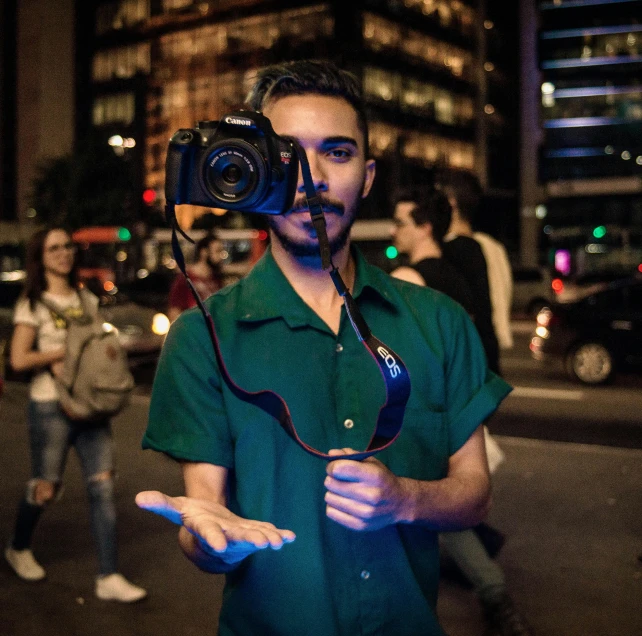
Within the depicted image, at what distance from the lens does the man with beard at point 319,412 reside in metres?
1.70

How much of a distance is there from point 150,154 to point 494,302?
6106cm

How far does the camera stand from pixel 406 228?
171 inches

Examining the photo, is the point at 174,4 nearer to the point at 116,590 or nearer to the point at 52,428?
the point at 52,428

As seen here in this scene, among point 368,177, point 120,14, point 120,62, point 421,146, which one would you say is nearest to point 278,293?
point 368,177

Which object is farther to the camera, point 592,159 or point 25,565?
point 592,159

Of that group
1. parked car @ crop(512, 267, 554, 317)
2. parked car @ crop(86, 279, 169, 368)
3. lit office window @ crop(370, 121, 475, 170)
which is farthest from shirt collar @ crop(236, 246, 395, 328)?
lit office window @ crop(370, 121, 475, 170)

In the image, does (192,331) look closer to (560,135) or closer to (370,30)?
(370,30)

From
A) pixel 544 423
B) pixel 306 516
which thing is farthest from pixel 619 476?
pixel 306 516

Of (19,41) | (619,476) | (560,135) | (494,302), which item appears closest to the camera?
(494,302)

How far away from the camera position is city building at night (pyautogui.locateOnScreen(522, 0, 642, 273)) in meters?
49.6

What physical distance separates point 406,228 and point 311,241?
253cm

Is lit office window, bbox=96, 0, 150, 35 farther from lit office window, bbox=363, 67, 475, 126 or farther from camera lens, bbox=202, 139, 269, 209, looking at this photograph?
camera lens, bbox=202, 139, 269, 209

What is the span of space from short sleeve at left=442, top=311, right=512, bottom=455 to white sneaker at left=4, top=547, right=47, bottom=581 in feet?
11.8

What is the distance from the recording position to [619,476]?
22.8ft
